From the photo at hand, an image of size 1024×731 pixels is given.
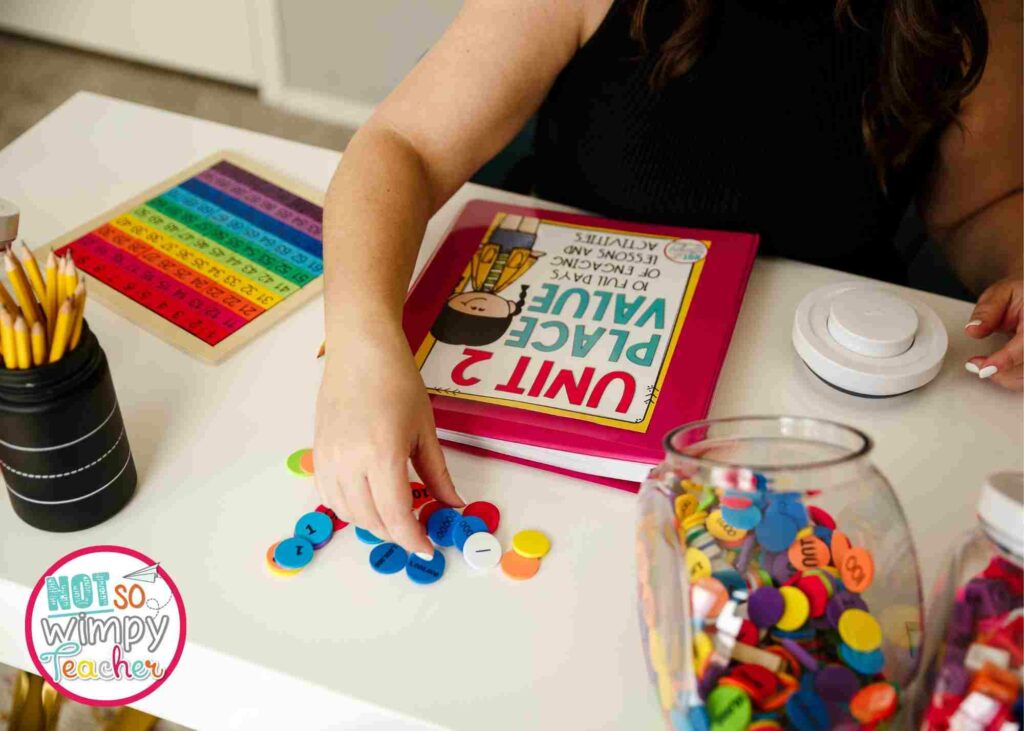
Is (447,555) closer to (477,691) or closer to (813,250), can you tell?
(477,691)

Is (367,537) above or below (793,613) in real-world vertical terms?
below

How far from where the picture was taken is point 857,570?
485 millimetres

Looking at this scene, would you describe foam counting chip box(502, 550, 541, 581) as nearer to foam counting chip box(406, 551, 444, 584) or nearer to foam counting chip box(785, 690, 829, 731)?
foam counting chip box(406, 551, 444, 584)

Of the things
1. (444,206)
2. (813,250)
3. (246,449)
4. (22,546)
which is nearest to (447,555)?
(246,449)

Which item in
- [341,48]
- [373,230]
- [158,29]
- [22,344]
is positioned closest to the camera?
[22,344]

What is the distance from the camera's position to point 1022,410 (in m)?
0.72

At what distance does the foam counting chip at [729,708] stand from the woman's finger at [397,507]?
0.22 m

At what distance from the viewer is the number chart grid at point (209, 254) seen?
2.55 feet

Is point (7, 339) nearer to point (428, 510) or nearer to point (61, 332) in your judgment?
point (61, 332)

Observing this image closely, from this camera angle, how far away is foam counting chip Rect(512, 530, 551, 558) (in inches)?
24.1

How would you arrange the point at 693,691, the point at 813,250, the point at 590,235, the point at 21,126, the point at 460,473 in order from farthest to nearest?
1. the point at 21,126
2. the point at 813,250
3. the point at 590,235
4. the point at 460,473
5. the point at 693,691

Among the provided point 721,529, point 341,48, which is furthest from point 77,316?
point 341,48

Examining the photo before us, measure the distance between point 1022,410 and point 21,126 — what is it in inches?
91.4

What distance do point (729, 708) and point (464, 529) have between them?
224mm
